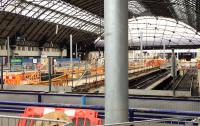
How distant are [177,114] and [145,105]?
288 cm

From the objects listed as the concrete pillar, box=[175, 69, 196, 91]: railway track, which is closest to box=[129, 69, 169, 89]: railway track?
box=[175, 69, 196, 91]: railway track

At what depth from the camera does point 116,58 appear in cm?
477

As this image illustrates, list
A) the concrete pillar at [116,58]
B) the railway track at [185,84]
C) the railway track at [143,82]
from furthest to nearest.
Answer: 1. the railway track at [143,82]
2. the railway track at [185,84]
3. the concrete pillar at [116,58]

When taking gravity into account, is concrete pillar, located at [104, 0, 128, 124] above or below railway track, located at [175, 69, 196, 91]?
above

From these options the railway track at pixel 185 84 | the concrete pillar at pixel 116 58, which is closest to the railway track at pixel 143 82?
the railway track at pixel 185 84

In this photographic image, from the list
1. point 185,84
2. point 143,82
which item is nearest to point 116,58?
point 185,84

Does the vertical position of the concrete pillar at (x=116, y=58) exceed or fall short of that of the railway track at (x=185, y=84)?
it exceeds it

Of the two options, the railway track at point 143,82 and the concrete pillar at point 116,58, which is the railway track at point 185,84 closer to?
the railway track at point 143,82

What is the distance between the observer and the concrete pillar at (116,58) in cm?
475

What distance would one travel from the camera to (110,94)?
15.8ft

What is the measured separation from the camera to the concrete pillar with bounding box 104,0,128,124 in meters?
4.75

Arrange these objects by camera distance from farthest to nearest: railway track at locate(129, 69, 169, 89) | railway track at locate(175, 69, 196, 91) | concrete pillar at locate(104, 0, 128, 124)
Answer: railway track at locate(129, 69, 169, 89) → railway track at locate(175, 69, 196, 91) → concrete pillar at locate(104, 0, 128, 124)

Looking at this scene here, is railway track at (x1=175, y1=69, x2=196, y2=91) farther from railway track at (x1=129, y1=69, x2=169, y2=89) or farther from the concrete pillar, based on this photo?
the concrete pillar

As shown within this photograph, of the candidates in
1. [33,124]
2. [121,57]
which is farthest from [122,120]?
[33,124]
